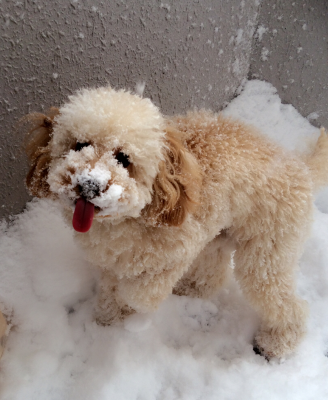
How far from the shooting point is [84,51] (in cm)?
113

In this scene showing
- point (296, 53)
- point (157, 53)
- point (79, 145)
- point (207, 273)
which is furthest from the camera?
point (296, 53)

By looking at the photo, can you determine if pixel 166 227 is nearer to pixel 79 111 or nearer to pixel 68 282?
pixel 79 111

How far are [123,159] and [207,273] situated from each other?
2.32ft

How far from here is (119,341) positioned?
3.61 ft

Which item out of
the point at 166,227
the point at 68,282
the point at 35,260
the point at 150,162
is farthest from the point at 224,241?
the point at 35,260

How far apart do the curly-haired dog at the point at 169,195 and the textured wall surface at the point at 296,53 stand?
1129 millimetres

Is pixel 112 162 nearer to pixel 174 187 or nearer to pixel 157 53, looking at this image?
pixel 174 187

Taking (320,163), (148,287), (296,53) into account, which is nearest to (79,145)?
(148,287)

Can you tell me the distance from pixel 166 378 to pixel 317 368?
55cm

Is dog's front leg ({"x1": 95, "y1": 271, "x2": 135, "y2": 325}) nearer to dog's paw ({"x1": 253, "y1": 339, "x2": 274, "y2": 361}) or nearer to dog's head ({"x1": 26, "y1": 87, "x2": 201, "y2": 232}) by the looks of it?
dog's head ({"x1": 26, "y1": 87, "x2": 201, "y2": 232})

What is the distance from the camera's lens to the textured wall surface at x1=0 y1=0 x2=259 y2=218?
99 cm

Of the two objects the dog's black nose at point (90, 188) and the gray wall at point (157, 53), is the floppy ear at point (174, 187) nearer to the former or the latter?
the dog's black nose at point (90, 188)

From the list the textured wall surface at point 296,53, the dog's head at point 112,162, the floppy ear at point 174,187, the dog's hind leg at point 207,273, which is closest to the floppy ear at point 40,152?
the dog's head at point 112,162

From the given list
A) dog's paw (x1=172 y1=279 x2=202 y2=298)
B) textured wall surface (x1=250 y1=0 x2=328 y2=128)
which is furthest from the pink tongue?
textured wall surface (x1=250 y1=0 x2=328 y2=128)
